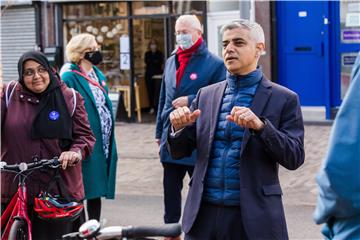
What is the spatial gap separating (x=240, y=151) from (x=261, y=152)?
11cm

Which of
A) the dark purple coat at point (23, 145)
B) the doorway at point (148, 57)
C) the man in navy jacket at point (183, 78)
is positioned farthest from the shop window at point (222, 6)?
the dark purple coat at point (23, 145)

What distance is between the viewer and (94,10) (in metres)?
15.6

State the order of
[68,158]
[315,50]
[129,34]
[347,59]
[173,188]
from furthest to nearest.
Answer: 1. [129,34]
2. [315,50]
3. [347,59]
4. [173,188]
5. [68,158]

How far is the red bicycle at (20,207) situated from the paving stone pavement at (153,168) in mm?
3925

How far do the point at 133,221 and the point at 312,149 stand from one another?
436cm

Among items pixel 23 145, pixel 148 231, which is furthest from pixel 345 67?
pixel 148 231

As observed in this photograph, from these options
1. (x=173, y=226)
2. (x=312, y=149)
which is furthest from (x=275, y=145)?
(x=312, y=149)

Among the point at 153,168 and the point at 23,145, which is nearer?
the point at 23,145

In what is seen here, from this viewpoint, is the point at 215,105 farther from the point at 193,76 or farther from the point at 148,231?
the point at 193,76

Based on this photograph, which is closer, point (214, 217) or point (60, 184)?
point (214, 217)

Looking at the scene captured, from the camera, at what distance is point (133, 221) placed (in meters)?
7.68

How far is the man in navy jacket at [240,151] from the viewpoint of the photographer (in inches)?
150

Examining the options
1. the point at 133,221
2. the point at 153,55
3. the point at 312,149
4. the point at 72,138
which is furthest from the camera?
the point at 153,55

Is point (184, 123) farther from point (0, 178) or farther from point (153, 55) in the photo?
point (153, 55)
